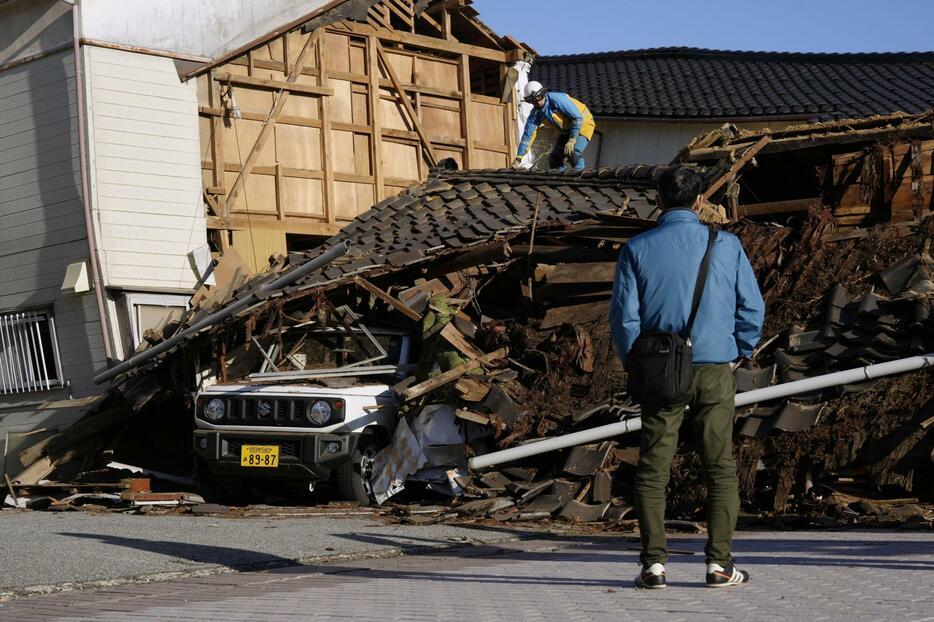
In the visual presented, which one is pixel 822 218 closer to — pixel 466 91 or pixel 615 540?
pixel 615 540


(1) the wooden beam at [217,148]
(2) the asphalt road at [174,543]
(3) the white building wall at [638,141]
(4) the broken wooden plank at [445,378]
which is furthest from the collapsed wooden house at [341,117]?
(2) the asphalt road at [174,543]

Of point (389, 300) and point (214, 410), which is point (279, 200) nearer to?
point (389, 300)

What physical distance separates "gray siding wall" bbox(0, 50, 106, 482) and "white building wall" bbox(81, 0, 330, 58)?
80 cm

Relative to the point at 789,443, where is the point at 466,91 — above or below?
above

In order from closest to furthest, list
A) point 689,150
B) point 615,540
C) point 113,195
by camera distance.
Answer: point 615,540 → point 689,150 → point 113,195

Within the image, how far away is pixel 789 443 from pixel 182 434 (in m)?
8.07

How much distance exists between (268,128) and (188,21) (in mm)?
2055

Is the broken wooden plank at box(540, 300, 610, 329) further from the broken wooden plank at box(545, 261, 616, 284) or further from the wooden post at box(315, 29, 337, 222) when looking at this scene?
the wooden post at box(315, 29, 337, 222)

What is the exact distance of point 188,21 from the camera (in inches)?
793

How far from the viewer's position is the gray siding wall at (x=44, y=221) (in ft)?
62.0

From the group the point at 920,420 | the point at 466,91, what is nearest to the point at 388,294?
the point at 920,420

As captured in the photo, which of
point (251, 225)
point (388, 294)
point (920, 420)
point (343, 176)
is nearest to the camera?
point (920, 420)

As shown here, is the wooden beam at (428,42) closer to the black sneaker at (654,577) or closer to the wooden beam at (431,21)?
the wooden beam at (431,21)

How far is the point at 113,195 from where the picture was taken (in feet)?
62.2
